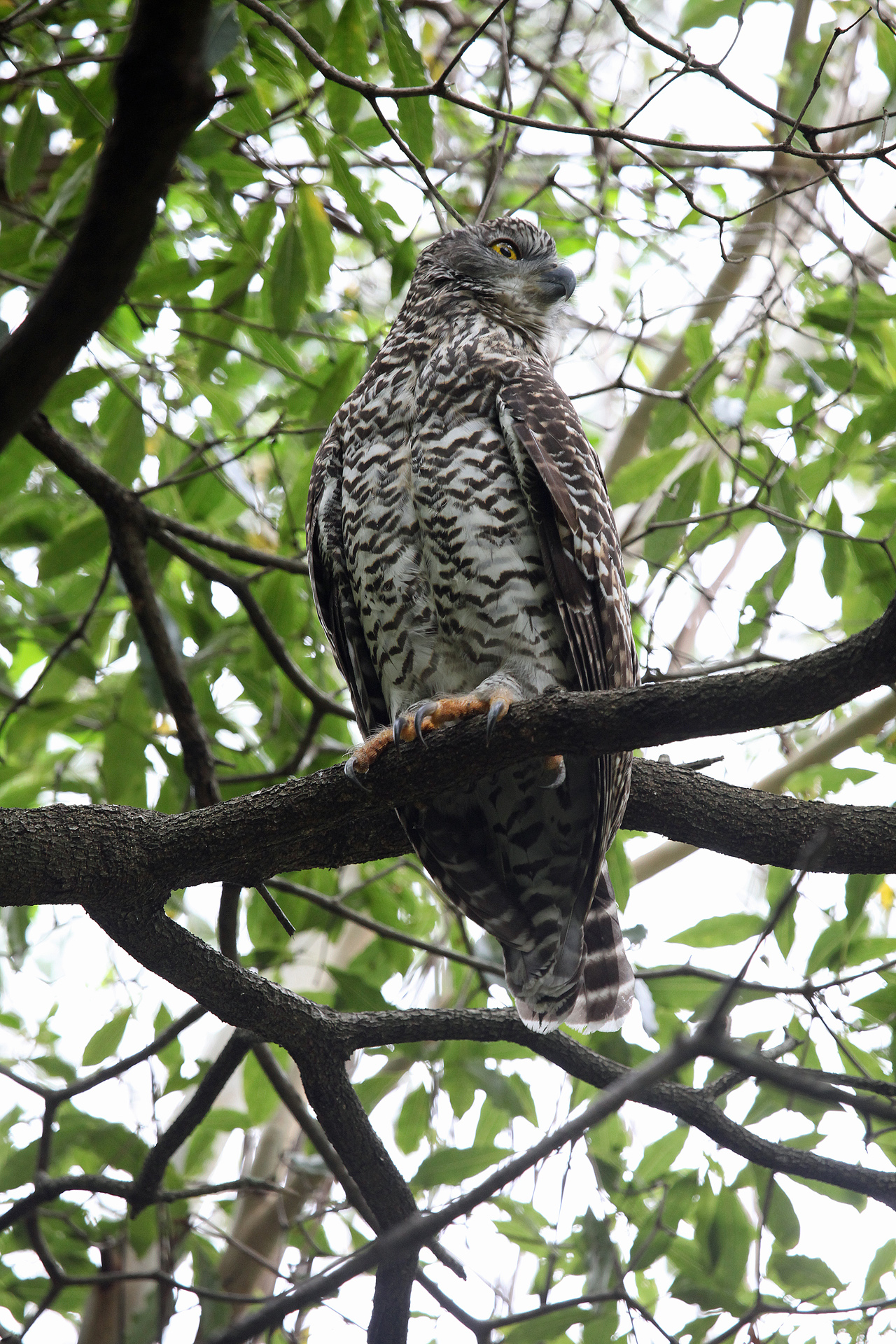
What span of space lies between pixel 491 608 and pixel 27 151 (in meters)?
2.43

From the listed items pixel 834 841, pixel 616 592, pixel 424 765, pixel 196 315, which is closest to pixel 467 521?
pixel 616 592

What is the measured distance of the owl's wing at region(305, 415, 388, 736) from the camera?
150 inches

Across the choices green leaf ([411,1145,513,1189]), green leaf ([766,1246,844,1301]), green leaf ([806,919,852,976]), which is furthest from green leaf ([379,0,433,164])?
green leaf ([766,1246,844,1301])

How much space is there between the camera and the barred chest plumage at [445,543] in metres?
3.39

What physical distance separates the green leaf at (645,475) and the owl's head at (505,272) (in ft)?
2.58

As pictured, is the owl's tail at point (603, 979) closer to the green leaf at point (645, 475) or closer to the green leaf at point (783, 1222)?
the green leaf at point (783, 1222)

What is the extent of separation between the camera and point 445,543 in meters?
3.42

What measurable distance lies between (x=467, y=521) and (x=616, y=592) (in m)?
0.52

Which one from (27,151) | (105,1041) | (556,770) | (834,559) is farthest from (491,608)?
(27,151)

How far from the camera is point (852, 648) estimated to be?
80.4 inches

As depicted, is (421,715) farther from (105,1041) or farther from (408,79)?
(105,1041)

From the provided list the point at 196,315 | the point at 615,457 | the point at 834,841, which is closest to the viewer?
the point at 834,841

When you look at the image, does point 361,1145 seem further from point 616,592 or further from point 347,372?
point 347,372

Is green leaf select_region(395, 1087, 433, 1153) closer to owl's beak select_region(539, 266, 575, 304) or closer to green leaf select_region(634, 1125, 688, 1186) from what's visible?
green leaf select_region(634, 1125, 688, 1186)
